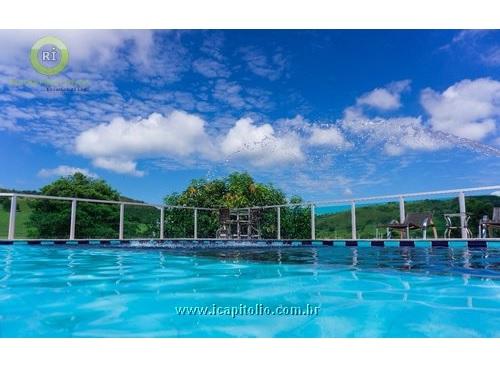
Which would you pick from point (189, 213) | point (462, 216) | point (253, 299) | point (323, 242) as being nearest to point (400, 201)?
point (462, 216)

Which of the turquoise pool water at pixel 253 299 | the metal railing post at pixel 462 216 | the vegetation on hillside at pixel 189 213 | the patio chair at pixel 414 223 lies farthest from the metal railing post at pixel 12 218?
the metal railing post at pixel 462 216

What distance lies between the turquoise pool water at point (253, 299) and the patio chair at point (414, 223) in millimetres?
2762

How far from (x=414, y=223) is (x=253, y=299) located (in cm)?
553

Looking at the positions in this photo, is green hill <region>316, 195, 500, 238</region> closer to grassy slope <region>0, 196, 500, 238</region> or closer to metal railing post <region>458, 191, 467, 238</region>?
grassy slope <region>0, 196, 500, 238</region>

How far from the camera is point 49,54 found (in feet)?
26.6

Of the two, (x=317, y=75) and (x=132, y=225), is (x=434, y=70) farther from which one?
(x=132, y=225)

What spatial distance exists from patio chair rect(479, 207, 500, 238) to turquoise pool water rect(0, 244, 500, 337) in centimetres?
218

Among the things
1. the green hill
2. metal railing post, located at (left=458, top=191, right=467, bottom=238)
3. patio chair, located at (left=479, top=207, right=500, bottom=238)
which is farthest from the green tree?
patio chair, located at (left=479, top=207, right=500, bottom=238)

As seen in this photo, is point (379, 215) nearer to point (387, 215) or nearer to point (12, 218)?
point (387, 215)

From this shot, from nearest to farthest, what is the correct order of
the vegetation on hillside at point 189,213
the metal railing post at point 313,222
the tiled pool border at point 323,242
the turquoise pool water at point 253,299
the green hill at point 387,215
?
1. the turquoise pool water at point 253,299
2. the tiled pool border at point 323,242
3. the green hill at point 387,215
4. the vegetation on hillside at point 189,213
5. the metal railing post at point 313,222

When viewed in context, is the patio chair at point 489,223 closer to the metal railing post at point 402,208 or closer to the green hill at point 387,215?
the green hill at point 387,215

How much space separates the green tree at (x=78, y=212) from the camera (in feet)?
41.4

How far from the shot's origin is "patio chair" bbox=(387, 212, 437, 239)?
23.3 feet
